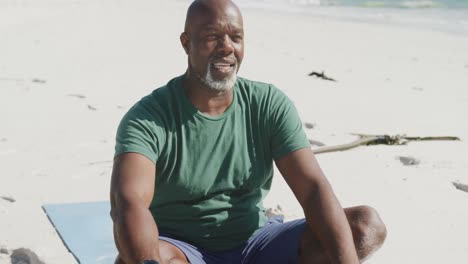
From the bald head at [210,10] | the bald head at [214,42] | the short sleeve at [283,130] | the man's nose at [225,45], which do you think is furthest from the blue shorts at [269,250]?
the bald head at [210,10]

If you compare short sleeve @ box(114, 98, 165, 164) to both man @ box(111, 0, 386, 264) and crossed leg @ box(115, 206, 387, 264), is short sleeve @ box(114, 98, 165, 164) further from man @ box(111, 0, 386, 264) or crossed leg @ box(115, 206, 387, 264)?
crossed leg @ box(115, 206, 387, 264)

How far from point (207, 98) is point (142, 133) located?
0.86 feet

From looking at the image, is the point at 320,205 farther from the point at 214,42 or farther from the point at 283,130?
the point at 214,42

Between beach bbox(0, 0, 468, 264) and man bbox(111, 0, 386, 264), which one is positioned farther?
beach bbox(0, 0, 468, 264)

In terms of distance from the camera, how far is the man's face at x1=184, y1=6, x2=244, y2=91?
238cm

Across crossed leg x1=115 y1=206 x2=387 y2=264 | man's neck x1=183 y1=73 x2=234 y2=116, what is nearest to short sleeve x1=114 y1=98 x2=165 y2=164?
man's neck x1=183 y1=73 x2=234 y2=116

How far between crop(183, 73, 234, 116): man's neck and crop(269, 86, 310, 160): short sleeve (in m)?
0.15

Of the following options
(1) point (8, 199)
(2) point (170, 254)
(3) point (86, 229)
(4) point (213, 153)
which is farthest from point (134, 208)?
(1) point (8, 199)

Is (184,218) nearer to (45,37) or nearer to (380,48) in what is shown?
(45,37)

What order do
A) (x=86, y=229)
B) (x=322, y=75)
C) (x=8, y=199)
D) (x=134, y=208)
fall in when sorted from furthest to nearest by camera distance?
(x=322, y=75)
(x=8, y=199)
(x=86, y=229)
(x=134, y=208)

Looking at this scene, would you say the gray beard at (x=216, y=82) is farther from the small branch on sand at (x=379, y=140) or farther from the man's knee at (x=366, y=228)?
the small branch on sand at (x=379, y=140)

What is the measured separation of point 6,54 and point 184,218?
518 centimetres

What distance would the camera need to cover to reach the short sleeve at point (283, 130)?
2.42 m

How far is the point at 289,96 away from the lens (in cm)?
621
